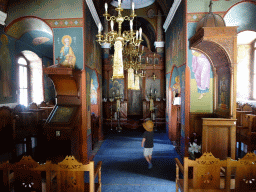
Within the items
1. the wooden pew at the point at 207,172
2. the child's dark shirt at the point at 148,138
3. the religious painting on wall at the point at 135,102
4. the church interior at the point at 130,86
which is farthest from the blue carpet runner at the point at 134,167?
the religious painting on wall at the point at 135,102

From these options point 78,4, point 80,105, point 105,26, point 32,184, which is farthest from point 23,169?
point 105,26

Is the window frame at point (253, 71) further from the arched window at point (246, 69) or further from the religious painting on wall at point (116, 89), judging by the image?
the religious painting on wall at point (116, 89)

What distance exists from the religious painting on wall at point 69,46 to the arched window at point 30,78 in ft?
13.7

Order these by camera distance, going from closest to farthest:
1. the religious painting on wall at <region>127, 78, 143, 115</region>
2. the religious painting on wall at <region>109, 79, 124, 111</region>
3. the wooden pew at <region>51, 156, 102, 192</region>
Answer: the wooden pew at <region>51, 156, 102, 192</region>
the religious painting on wall at <region>109, 79, 124, 111</region>
the religious painting on wall at <region>127, 78, 143, 115</region>

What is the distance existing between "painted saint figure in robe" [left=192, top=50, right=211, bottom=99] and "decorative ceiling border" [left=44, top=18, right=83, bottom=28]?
149 inches

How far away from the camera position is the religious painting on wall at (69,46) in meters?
5.97

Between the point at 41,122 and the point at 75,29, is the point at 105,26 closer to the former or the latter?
the point at 75,29

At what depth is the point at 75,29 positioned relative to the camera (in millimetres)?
5961

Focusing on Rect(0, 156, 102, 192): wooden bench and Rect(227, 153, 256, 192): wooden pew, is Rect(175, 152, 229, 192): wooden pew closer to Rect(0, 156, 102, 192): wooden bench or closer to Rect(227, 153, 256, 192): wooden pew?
Rect(227, 153, 256, 192): wooden pew

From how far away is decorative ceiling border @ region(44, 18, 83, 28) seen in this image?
5.95 m

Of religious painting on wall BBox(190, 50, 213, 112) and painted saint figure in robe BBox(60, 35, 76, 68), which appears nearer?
religious painting on wall BBox(190, 50, 213, 112)

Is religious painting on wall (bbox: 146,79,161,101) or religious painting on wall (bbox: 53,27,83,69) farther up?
religious painting on wall (bbox: 53,27,83,69)

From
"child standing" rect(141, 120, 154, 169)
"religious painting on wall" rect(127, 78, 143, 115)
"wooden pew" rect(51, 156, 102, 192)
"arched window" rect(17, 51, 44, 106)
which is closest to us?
"wooden pew" rect(51, 156, 102, 192)

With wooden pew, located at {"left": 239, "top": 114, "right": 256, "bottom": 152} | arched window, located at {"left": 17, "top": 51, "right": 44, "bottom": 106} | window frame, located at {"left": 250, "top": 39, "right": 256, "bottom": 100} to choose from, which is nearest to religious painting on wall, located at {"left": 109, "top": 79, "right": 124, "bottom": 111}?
arched window, located at {"left": 17, "top": 51, "right": 44, "bottom": 106}
